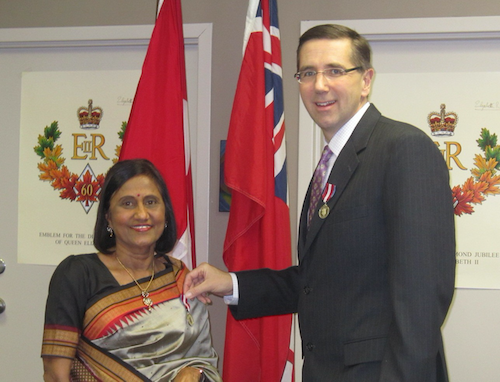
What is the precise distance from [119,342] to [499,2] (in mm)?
2175

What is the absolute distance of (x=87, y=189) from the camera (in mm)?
2605

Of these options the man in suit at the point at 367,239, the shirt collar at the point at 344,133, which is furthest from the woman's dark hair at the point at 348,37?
the shirt collar at the point at 344,133

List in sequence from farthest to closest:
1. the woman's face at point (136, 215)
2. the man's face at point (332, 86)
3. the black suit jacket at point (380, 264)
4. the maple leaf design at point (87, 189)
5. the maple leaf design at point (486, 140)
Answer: the maple leaf design at point (87, 189)
the maple leaf design at point (486, 140)
the woman's face at point (136, 215)
the man's face at point (332, 86)
the black suit jacket at point (380, 264)

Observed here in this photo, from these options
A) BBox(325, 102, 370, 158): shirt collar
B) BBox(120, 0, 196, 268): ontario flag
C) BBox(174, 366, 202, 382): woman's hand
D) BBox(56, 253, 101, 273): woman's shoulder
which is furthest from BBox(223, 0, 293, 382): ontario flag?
BBox(325, 102, 370, 158): shirt collar

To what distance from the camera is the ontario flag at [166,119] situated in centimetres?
214

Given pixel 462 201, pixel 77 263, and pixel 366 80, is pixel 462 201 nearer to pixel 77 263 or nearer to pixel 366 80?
pixel 366 80

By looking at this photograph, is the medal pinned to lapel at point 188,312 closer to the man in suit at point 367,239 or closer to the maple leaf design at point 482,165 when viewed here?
the man in suit at point 367,239

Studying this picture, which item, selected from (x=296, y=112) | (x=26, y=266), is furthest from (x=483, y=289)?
(x=26, y=266)

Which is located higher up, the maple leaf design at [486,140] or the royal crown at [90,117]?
the royal crown at [90,117]

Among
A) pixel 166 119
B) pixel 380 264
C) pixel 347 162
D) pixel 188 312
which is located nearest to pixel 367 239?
pixel 380 264

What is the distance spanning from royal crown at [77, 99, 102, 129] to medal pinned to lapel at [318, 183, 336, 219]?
5.64 ft

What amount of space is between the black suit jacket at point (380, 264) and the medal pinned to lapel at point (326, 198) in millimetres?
12

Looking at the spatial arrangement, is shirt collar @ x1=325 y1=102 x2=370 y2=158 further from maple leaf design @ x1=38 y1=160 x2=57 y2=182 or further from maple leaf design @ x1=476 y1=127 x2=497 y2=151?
maple leaf design @ x1=38 y1=160 x2=57 y2=182

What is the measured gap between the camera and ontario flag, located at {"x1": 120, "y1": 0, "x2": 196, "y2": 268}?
2.14 meters
